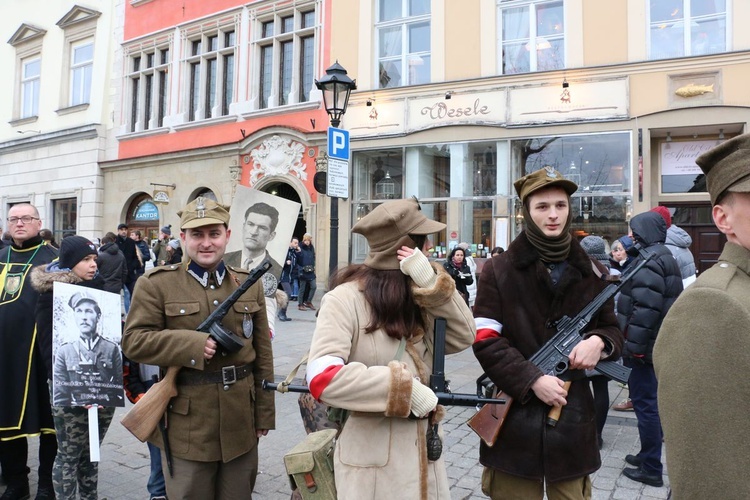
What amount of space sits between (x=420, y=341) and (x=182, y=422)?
4.16 feet

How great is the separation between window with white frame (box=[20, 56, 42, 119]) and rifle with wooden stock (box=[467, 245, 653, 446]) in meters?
24.4

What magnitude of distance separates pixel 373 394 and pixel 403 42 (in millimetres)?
13458

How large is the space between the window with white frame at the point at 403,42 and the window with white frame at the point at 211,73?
17.3ft

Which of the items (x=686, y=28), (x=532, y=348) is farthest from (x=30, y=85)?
(x=532, y=348)

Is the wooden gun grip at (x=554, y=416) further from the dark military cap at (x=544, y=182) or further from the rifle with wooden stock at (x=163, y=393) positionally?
the rifle with wooden stock at (x=163, y=393)

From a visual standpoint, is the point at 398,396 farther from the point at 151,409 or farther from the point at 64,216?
the point at 64,216

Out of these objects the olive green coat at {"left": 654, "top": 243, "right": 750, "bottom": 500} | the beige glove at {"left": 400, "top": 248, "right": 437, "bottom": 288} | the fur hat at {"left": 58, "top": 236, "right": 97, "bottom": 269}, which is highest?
the fur hat at {"left": 58, "top": 236, "right": 97, "bottom": 269}

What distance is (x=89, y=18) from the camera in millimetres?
19734

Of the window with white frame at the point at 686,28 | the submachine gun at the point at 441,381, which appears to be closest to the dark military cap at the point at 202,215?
the submachine gun at the point at 441,381

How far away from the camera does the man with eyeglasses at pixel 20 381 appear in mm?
3588

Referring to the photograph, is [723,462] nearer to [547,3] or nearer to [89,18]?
[547,3]

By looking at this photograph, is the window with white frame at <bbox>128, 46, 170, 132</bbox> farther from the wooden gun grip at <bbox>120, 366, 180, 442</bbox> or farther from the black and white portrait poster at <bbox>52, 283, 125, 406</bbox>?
the wooden gun grip at <bbox>120, 366, 180, 442</bbox>

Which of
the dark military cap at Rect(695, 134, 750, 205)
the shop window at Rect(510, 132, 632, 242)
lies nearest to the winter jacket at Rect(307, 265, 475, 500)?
the dark military cap at Rect(695, 134, 750, 205)

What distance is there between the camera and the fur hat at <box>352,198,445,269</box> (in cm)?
204
